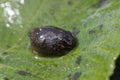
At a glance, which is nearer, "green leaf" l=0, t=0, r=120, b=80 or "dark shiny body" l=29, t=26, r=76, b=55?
"green leaf" l=0, t=0, r=120, b=80

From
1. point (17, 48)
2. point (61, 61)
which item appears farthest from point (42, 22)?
point (61, 61)

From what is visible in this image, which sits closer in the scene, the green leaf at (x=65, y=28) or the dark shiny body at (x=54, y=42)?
the green leaf at (x=65, y=28)

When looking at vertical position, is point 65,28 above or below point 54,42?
above

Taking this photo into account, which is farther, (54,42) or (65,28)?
(65,28)

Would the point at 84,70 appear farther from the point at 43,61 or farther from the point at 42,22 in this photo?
the point at 42,22
